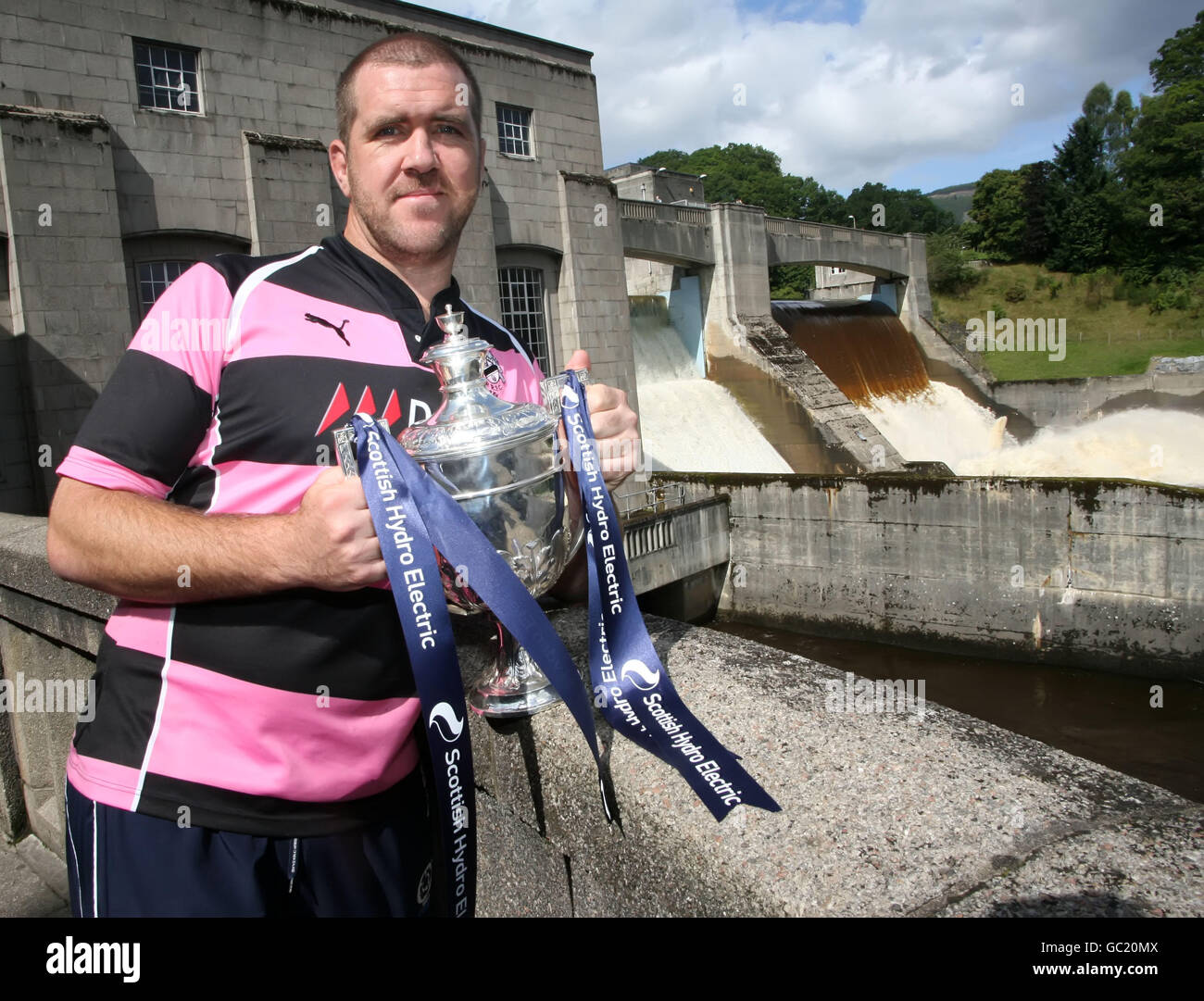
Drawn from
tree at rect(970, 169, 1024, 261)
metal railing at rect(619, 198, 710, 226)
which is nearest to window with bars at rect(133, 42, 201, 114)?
metal railing at rect(619, 198, 710, 226)

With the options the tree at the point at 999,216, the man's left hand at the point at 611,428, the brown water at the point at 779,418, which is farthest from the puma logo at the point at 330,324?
the tree at the point at 999,216

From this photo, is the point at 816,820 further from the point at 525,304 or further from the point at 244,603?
the point at 525,304

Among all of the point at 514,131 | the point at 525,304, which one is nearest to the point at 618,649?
the point at 525,304

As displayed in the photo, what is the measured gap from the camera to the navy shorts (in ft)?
5.16

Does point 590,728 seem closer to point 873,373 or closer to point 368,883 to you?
point 368,883

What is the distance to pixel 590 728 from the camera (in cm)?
163

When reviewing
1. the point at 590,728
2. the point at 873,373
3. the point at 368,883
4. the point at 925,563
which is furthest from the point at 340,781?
the point at 873,373

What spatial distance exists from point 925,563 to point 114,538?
17389mm

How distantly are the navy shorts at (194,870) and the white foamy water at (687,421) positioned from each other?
21064 millimetres

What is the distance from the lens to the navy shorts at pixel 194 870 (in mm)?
1573

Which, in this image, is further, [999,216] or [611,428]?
[999,216]

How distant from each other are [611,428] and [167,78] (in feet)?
55.6

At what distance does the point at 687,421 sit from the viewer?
84.2ft

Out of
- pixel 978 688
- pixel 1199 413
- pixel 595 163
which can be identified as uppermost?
pixel 595 163
